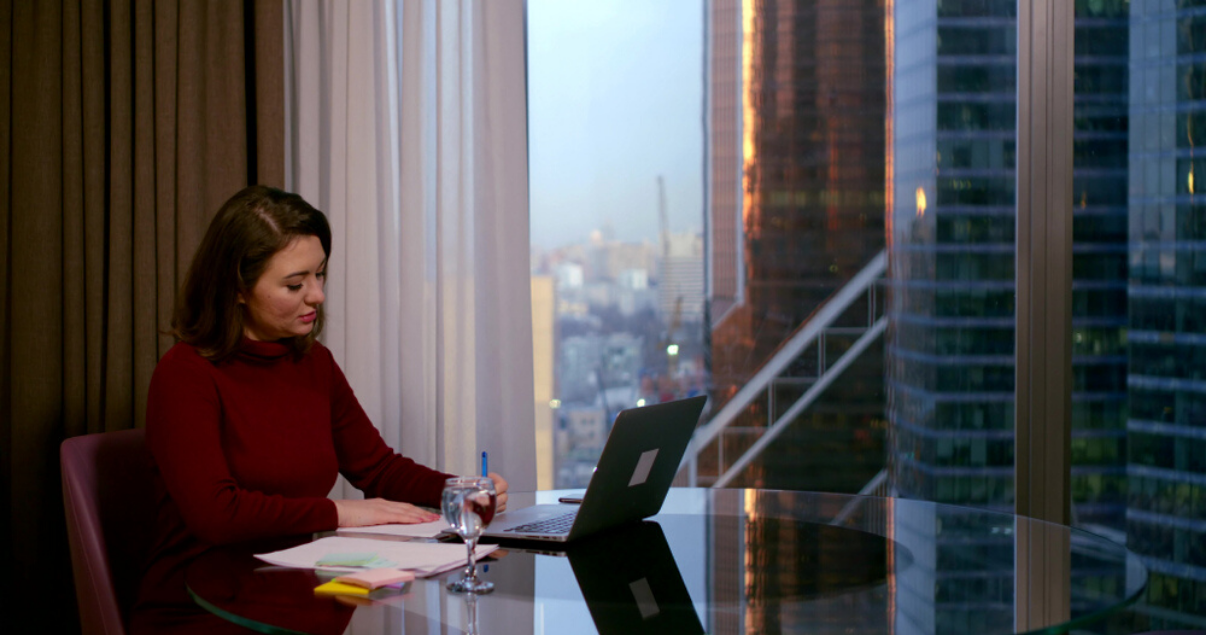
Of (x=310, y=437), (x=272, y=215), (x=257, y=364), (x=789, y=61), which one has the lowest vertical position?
(x=310, y=437)

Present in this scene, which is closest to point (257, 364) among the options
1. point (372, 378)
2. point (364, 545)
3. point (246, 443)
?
point (246, 443)

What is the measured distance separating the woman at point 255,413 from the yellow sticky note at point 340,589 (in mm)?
356

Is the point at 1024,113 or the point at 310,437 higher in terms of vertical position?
the point at 1024,113

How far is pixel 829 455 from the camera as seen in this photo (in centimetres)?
331

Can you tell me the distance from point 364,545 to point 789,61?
2243mm

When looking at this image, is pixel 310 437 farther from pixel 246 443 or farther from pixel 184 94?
pixel 184 94

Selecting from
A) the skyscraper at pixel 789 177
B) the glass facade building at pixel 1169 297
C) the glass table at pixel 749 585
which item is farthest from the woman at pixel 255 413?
the glass facade building at pixel 1169 297

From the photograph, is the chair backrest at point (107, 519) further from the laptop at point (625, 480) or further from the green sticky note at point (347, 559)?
the laptop at point (625, 480)

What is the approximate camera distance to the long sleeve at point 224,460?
162cm

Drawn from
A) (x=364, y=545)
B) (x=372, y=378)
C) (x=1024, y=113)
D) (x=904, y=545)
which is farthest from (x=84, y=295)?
(x=1024, y=113)

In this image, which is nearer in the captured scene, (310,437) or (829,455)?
(310,437)

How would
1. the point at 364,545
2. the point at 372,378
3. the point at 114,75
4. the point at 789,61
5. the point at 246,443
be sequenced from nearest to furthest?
the point at 364,545, the point at 246,443, the point at 114,75, the point at 372,378, the point at 789,61

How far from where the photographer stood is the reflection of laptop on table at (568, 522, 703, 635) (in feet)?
3.86

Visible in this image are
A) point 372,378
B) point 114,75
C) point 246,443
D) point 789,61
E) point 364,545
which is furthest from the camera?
point 789,61
